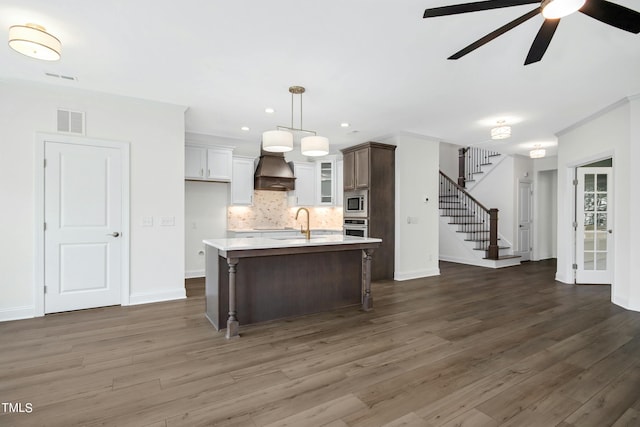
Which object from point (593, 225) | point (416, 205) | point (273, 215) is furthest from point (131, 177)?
point (593, 225)

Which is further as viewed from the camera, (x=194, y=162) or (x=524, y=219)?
(x=524, y=219)

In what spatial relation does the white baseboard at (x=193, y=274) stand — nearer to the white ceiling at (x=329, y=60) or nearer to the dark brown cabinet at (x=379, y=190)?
the white ceiling at (x=329, y=60)

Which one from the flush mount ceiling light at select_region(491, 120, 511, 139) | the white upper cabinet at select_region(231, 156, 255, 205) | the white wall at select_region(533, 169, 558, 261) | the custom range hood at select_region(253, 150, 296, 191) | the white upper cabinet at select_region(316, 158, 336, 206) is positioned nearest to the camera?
the flush mount ceiling light at select_region(491, 120, 511, 139)

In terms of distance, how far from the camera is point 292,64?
331 cm

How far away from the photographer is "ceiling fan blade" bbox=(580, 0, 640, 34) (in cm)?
188

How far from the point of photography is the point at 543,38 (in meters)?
2.23

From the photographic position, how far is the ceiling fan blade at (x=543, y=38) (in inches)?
81.3

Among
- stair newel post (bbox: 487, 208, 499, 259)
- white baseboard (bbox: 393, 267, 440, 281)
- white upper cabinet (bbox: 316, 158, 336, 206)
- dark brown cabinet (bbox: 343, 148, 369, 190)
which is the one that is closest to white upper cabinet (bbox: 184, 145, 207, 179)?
white upper cabinet (bbox: 316, 158, 336, 206)

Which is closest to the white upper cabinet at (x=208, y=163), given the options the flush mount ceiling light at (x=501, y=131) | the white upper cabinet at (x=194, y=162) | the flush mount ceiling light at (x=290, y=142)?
the white upper cabinet at (x=194, y=162)

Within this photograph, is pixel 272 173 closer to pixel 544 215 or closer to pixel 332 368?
pixel 332 368

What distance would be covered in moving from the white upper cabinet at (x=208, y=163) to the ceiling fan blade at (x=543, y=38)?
495 centimetres

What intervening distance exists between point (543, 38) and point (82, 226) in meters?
5.02

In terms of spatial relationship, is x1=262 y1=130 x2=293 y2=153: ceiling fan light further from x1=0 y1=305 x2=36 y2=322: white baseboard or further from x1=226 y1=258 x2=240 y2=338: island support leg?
x1=0 y1=305 x2=36 y2=322: white baseboard

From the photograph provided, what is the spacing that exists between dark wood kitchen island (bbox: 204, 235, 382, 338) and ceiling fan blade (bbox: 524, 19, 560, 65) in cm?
245
